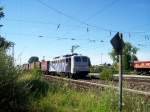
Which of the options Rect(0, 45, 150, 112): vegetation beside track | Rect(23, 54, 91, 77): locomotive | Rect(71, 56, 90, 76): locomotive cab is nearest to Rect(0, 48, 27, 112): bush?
Rect(0, 45, 150, 112): vegetation beside track

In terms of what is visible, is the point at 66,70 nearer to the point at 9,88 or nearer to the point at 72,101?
the point at 72,101

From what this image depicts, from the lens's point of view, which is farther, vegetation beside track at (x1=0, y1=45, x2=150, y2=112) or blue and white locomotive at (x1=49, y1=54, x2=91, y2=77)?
blue and white locomotive at (x1=49, y1=54, x2=91, y2=77)

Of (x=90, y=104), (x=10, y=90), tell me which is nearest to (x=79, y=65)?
(x=90, y=104)

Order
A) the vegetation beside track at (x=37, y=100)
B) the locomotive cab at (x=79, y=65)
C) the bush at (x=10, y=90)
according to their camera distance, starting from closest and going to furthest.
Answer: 1. the bush at (x=10, y=90)
2. the vegetation beside track at (x=37, y=100)
3. the locomotive cab at (x=79, y=65)

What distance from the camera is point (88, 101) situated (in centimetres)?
1228

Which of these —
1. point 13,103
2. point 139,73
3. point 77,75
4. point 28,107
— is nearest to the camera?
point 13,103

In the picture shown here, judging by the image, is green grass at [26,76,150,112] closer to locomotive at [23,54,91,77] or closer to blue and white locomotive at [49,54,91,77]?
locomotive at [23,54,91,77]

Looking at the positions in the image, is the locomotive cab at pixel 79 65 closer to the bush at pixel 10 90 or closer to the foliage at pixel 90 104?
the foliage at pixel 90 104

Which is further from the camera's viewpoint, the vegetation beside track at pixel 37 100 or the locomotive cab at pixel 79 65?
the locomotive cab at pixel 79 65

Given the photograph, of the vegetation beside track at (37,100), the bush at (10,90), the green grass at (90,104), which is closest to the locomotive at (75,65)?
the green grass at (90,104)

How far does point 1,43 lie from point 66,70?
28.6m

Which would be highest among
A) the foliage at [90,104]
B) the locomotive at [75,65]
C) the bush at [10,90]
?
the locomotive at [75,65]

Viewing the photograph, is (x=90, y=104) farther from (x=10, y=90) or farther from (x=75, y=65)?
(x=75, y=65)

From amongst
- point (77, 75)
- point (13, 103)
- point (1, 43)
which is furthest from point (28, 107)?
point (77, 75)
